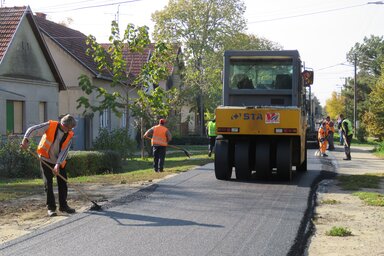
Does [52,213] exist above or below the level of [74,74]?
below

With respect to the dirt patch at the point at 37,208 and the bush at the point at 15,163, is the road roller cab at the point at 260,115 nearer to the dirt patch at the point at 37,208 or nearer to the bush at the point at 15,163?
the dirt patch at the point at 37,208

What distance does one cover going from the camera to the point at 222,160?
13.3m

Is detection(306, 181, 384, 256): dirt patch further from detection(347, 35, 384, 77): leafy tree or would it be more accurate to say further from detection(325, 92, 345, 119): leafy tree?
detection(347, 35, 384, 77): leafy tree

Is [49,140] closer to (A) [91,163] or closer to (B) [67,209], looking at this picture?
(B) [67,209]

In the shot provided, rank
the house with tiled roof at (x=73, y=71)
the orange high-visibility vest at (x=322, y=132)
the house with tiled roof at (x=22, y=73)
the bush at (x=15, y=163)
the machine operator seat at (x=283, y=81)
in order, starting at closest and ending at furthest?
the machine operator seat at (x=283, y=81) < the bush at (x=15, y=163) < the house with tiled roof at (x=22, y=73) < the orange high-visibility vest at (x=322, y=132) < the house with tiled roof at (x=73, y=71)

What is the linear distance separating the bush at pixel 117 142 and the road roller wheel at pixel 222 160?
7.65 meters

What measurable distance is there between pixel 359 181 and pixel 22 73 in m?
15.1

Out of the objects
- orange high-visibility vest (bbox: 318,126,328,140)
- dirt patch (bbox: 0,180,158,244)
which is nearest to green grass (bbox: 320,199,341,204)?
dirt patch (bbox: 0,180,158,244)

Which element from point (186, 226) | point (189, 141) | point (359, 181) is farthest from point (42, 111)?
point (186, 226)

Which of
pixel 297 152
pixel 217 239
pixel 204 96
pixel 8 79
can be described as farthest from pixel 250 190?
pixel 204 96

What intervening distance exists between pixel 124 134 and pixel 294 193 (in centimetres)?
1085

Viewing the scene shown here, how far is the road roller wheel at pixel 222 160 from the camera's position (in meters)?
13.3

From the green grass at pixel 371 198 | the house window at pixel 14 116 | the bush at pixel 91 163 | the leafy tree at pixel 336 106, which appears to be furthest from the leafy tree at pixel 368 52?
the green grass at pixel 371 198

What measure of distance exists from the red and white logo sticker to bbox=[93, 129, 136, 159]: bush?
28.8ft
